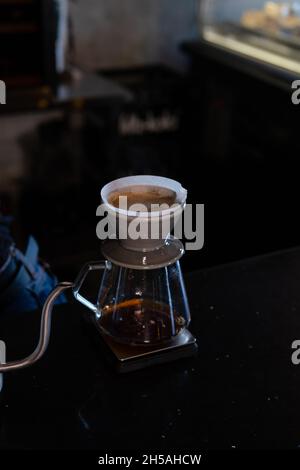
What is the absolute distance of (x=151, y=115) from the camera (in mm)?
3371

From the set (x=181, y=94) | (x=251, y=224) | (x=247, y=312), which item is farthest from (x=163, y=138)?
(x=247, y=312)

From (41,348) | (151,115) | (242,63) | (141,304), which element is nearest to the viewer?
(41,348)

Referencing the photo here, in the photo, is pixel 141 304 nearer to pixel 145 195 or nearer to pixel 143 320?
pixel 143 320

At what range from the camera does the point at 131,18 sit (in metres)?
3.51

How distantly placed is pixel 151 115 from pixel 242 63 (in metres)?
0.58

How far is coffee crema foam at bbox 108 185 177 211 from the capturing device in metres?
1.06

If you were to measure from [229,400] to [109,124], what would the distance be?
223 cm

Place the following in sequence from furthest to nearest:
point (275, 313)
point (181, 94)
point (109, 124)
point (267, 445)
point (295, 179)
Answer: point (181, 94), point (109, 124), point (295, 179), point (275, 313), point (267, 445)

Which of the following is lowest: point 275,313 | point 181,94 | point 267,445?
point 267,445

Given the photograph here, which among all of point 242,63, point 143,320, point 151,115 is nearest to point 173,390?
point 143,320

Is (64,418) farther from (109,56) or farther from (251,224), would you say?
(109,56)

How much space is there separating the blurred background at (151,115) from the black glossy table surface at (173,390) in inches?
52.5

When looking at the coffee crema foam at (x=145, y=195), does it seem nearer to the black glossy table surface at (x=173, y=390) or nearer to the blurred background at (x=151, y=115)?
the black glossy table surface at (x=173, y=390)

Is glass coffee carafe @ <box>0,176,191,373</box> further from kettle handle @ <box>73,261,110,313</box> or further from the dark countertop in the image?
the dark countertop
